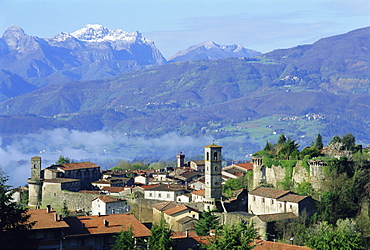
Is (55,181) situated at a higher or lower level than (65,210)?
higher

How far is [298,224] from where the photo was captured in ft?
176

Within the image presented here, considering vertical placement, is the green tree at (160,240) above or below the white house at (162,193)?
below

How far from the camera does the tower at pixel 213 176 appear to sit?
212 feet

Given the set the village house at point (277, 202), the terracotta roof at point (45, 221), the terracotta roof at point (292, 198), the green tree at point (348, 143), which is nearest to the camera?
the terracotta roof at point (45, 221)

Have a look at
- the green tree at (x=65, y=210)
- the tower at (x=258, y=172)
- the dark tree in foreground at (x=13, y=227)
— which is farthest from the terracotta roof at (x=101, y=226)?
the tower at (x=258, y=172)

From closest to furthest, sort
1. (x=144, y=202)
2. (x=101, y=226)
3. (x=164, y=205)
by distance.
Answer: (x=101, y=226) < (x=164, y=205) < (x=144, y=202)

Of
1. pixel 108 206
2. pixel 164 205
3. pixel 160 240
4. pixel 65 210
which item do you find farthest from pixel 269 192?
pixel 160 240

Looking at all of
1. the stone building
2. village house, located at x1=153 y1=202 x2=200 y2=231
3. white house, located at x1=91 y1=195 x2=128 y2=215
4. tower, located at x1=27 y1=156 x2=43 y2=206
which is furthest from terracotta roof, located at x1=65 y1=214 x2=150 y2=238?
tower, located at x1=27 y1=156 x2=43 y2=206

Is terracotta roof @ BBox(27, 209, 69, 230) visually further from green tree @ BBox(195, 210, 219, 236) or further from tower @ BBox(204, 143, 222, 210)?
tower @ BBox(204, 143, 222, 210)

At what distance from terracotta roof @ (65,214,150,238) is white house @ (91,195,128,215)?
22581 mm

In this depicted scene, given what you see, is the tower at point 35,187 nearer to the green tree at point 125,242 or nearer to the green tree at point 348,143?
the green tree at point 348,143

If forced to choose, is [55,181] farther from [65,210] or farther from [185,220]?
[185,220]

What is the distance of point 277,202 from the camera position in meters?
58.7

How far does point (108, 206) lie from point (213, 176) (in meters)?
12.1
